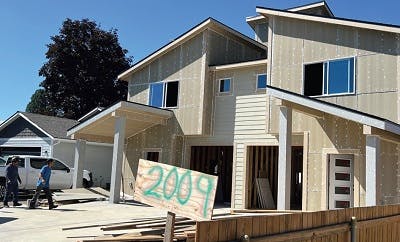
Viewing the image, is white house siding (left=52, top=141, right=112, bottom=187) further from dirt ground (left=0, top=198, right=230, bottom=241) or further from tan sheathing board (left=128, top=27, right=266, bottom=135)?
dirt ground (left=0, top=198, right=230, bottom=241)

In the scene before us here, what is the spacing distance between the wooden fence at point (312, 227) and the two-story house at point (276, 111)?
4279mm

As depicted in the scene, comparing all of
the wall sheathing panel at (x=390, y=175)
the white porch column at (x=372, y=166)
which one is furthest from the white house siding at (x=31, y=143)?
the white porch column at (x=372, y=166)

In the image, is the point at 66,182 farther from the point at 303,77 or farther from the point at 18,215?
the point at 303,77

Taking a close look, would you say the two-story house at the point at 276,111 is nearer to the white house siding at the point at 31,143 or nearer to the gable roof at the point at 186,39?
the gable roof at the point at 186,39

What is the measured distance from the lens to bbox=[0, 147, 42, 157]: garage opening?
27.1 m

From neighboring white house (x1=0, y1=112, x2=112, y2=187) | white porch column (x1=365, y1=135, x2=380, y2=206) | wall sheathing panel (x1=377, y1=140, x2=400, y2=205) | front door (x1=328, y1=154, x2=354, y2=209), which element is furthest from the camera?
neighboring white house (x1=0, y1=112, x2=112, y2=187)

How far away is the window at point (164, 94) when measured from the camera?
20.2m

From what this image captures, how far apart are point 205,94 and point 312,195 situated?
253 inches

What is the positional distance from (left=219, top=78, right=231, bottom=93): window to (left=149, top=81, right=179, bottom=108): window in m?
2.22

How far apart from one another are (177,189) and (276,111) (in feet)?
36.8

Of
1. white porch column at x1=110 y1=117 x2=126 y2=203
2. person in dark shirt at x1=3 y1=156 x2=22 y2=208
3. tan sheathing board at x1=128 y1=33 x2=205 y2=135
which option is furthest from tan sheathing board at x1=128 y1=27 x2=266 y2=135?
person in dark shirt at x1=3 y1=156 x2=22 y2=208

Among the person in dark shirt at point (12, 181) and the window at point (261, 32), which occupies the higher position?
the window at point (261, 32)

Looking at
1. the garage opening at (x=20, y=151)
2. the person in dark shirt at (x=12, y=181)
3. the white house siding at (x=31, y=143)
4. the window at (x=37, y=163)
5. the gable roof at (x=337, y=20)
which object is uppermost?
the gable roof at (x=337, y=20)

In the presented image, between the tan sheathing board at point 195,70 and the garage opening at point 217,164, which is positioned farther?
the garage opening at point 217,164
